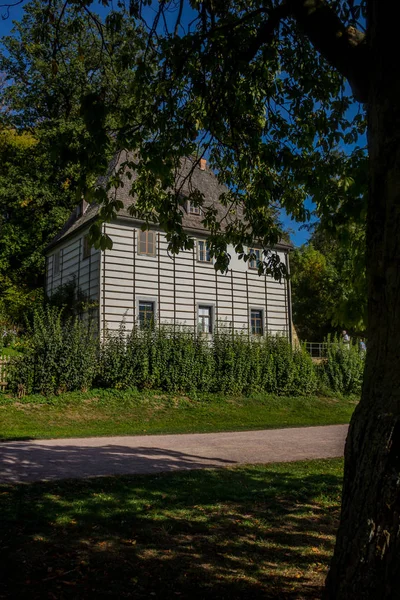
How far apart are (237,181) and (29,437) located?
7565mm

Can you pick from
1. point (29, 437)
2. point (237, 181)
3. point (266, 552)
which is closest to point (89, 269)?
point (29, 437)

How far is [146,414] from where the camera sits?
16.6 metres

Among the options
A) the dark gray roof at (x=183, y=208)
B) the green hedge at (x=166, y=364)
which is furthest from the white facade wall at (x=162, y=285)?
the green hedge at (x=166, y=364)

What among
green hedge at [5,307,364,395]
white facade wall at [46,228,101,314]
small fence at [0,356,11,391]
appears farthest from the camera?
white facade wall at [46,228,101,314]

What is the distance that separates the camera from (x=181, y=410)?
1759 cm

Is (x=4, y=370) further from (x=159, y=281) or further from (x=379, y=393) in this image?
(x=379, y=393)

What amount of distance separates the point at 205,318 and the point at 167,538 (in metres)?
21.1

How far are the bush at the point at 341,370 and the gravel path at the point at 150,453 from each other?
11.0m

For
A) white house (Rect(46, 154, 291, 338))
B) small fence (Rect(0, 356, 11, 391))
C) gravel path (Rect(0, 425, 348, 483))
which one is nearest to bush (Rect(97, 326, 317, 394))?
white house (Rect(46, 154, 291, 338))

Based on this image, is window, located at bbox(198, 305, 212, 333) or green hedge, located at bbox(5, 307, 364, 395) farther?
window, located at bbox(198, 305, 212, 333)

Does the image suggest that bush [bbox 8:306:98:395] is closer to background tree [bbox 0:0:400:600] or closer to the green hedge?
the green hedge

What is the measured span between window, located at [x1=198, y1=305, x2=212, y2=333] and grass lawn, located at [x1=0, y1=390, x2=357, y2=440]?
5707 millimetres

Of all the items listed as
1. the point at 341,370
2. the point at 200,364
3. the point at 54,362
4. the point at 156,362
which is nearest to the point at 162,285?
the point at 200,364

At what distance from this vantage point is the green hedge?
1705cm
